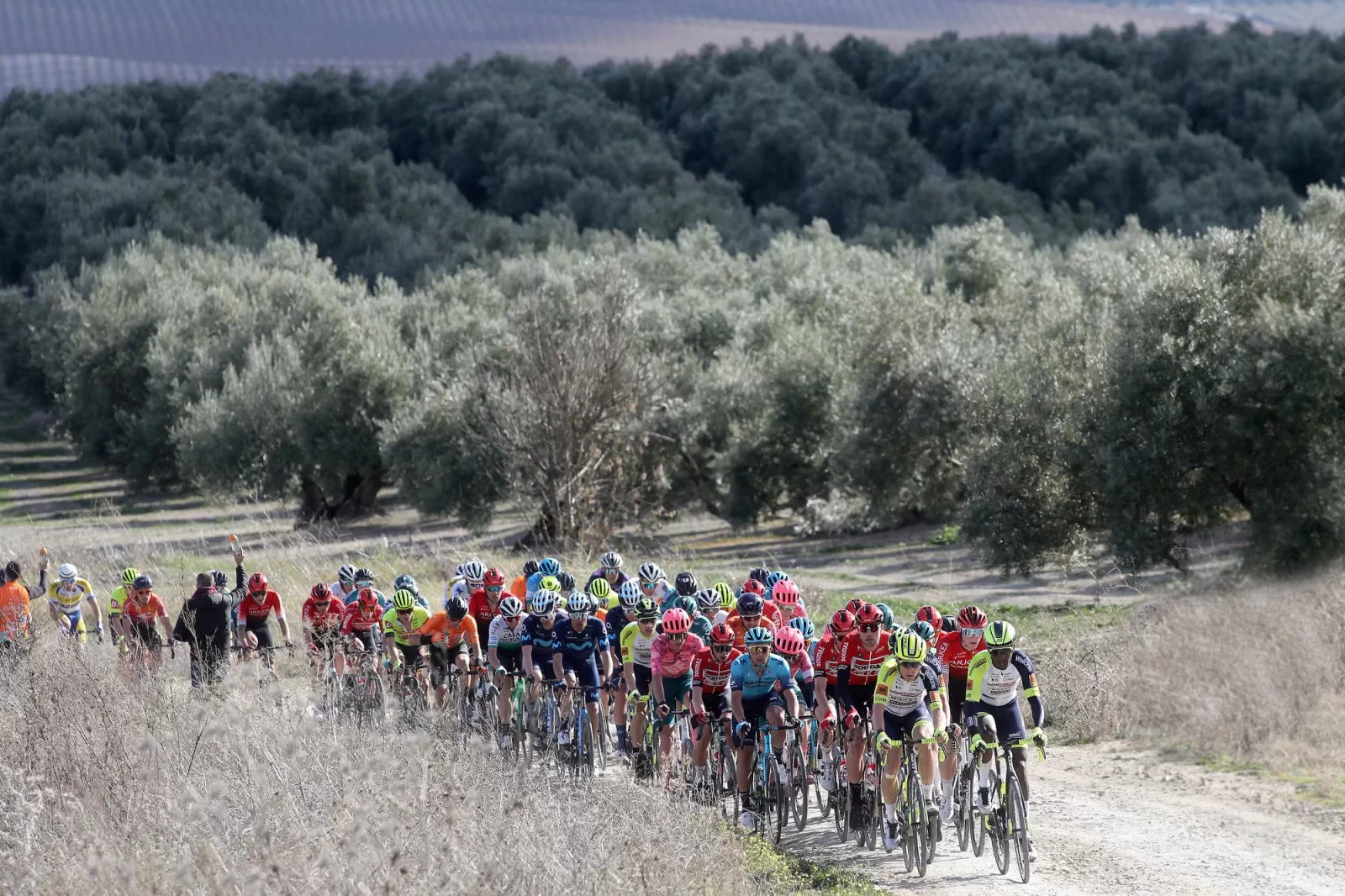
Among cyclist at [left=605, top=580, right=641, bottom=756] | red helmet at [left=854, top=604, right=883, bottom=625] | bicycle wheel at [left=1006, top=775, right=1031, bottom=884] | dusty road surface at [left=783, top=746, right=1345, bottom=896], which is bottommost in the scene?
dusty road surface at [left=783, top=746, right=1345, bottom=896]

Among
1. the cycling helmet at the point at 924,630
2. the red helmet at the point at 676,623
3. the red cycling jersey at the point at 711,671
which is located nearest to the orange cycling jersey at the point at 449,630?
the red helmet at the point at 676,623

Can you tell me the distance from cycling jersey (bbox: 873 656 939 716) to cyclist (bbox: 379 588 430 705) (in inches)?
251

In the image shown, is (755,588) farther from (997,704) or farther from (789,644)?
(997,704)

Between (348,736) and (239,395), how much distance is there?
1376 inches

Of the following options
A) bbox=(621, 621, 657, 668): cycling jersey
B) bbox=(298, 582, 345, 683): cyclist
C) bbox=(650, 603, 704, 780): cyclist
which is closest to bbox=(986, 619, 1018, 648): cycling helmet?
bbox=(650, 603, 704, 780): cyclist

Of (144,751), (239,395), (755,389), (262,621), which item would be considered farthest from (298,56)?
A: (144,751)

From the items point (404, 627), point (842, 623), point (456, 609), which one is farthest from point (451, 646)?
point (842, 623)

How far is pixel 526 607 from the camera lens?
52.5ft

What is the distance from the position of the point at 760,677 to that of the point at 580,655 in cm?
292

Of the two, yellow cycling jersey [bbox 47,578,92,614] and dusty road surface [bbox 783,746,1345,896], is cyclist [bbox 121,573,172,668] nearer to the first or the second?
yellow cycling jersey [bbox 47,578,92,614]

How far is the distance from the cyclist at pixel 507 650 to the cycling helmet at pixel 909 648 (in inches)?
196

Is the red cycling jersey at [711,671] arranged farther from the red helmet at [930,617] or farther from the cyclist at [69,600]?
the cyclist at [69,600]

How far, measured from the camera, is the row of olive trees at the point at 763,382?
2416 cm

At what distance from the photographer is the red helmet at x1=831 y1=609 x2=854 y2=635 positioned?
13570 mm
